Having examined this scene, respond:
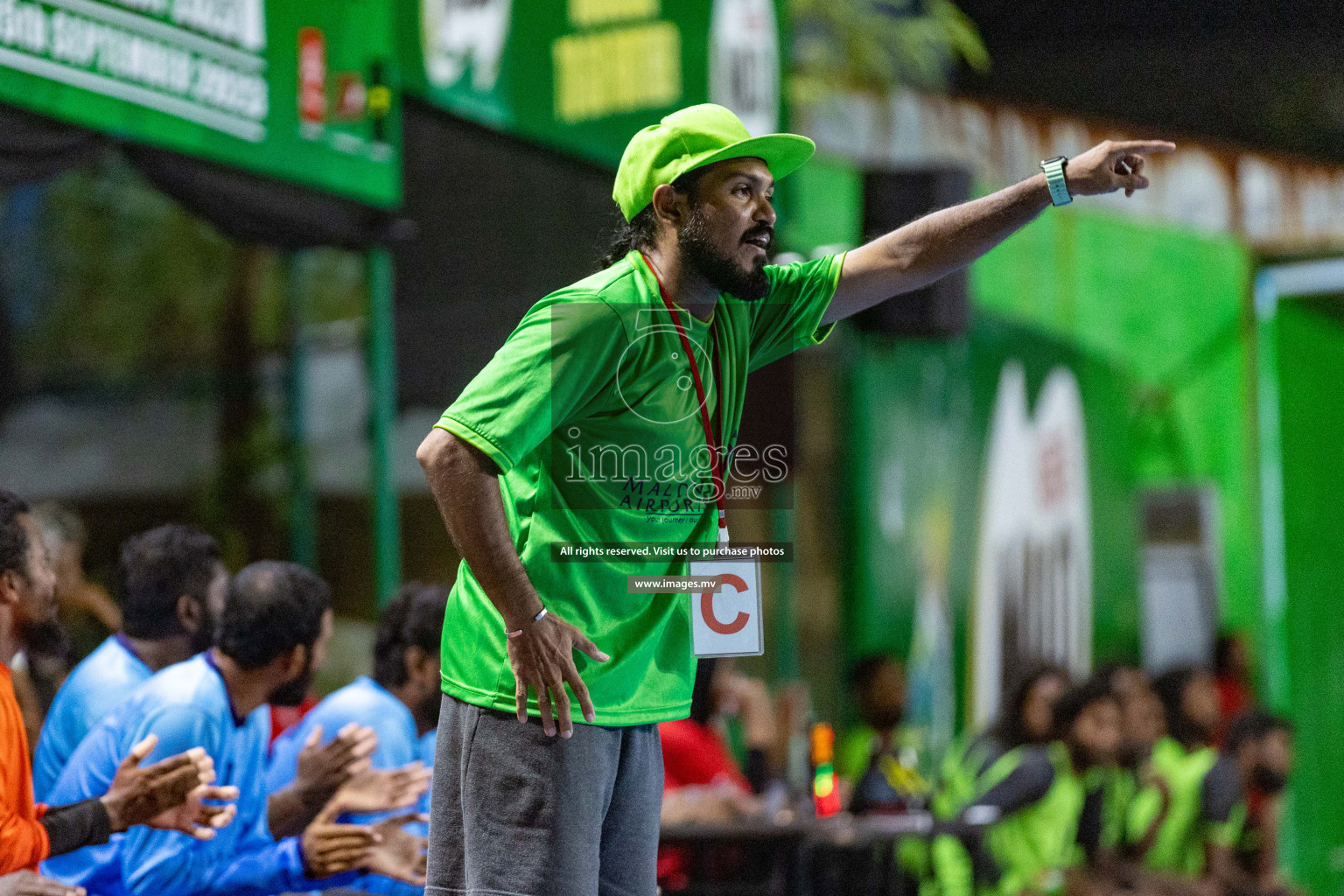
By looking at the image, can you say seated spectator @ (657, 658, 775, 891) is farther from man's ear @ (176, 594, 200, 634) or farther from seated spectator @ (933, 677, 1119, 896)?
man's ear @ (176, 594, 200, 634)

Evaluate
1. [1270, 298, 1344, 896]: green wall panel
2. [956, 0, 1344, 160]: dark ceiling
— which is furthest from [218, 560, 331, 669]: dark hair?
[956, 0, 1344, 160]: dark ceiling

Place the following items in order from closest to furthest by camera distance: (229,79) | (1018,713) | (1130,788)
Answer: (229,79)
(1018,713)
(1130,788)

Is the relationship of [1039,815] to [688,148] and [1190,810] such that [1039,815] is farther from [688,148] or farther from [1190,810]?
Answer: [688,148]

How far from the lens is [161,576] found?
182 inches

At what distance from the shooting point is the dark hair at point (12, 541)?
12.5 ft

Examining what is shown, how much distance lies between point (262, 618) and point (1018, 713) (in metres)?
5.28

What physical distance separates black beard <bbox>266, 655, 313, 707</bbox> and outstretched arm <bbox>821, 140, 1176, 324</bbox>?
6.44 feet

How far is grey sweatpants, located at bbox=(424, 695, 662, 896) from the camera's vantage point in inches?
114

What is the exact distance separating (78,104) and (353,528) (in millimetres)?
4664

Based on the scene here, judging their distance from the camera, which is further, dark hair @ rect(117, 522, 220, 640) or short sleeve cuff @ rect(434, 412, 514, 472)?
dark hair @ rect(117, 522, 220, 640)

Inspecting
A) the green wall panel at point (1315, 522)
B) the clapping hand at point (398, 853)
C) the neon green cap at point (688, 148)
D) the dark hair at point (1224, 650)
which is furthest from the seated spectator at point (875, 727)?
the green wall panel at point (1315, 522)

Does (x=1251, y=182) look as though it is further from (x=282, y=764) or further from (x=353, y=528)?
(x=282, y=764)

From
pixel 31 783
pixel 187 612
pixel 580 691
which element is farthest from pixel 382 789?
pixel 580 691

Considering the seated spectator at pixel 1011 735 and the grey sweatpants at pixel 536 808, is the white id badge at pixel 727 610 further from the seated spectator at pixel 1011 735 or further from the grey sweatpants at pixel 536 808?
the seated spectator at pixel 1011 735
